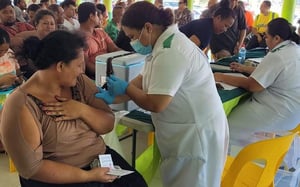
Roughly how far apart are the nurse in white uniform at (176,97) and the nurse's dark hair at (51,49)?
29 centimetres

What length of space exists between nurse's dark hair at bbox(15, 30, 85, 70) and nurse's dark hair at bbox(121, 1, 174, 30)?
0.28m

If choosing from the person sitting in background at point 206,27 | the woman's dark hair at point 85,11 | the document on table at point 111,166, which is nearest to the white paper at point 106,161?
the document on table at point 111,166

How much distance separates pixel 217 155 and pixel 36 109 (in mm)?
888

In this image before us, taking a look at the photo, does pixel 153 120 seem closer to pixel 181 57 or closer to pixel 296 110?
pixel 181 57

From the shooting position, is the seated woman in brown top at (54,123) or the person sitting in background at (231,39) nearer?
the seated woman in brown top at (54,123)

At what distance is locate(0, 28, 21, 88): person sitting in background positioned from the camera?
2.49 meters

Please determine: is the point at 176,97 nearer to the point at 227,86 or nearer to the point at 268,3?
the point at 227,86

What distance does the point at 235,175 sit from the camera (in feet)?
5.73

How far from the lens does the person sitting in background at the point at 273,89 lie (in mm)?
2254

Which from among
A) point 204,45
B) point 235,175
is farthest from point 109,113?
point 204,45

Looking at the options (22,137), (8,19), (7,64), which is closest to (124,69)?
(22,137)

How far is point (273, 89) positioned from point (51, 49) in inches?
65.2

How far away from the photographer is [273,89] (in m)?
2.38

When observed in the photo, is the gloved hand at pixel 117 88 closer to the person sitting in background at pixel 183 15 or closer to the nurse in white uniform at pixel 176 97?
the nurse in white uniform at pixel 176 97
